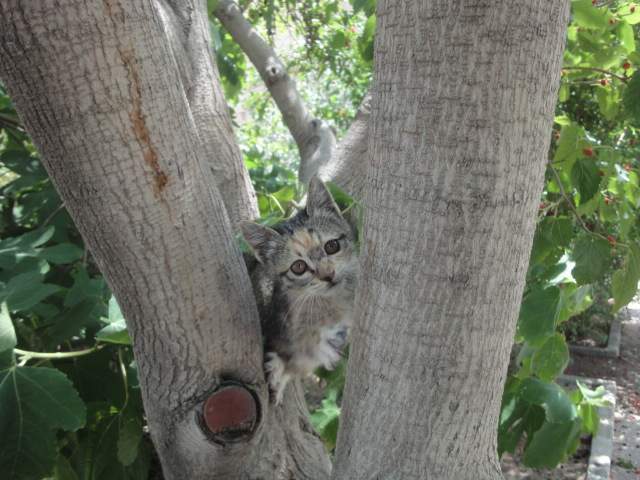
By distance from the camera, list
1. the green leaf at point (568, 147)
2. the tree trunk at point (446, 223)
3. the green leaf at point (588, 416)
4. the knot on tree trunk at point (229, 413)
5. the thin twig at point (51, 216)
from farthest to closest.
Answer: the thin twig at point (51, 216) → the green leaf at point (588, 416) → the green leaf at point (568, 147) → the knot on tree trunk at point (229, 413) → the tree trunk at point (446, 223)

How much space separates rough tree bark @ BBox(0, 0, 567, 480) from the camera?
2.72ft

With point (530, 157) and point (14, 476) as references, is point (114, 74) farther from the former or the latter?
point (14, 476)

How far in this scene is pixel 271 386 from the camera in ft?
4.71

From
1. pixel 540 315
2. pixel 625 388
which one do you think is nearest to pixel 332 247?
pixel 540 315

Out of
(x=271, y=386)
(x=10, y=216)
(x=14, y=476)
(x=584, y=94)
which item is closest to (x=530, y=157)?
(x=271, y=386)

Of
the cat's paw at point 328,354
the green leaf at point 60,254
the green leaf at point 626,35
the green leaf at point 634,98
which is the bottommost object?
the cat's paw at point 328,354

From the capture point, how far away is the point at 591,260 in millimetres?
1363

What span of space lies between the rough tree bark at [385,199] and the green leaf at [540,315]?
21.7 inches

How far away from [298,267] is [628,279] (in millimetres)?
993

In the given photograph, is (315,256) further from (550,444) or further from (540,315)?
(550,444)

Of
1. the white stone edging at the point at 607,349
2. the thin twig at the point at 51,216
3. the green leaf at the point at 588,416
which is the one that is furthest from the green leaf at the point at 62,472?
the white stone edging at the point at 607,349

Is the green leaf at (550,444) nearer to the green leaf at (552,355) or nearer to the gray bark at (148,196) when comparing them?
the green leaf at (552,355)

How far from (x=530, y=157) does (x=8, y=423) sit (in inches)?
43.9

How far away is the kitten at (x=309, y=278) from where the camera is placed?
174 centimetres
